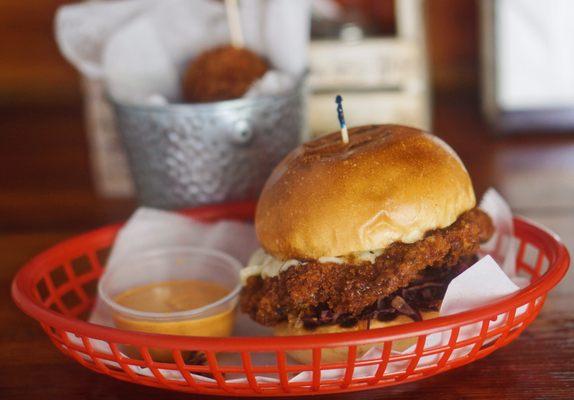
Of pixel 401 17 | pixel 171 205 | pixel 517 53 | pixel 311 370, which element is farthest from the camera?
pixel 517 53

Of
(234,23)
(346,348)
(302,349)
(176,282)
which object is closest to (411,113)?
(234,23)

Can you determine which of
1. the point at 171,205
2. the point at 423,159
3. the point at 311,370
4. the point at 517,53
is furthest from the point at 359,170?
the point at 517,53

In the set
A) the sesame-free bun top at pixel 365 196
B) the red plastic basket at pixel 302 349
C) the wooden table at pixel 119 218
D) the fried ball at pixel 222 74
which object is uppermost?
the fried ball at pixel 222 74

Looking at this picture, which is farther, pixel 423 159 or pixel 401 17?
pixel 401 17

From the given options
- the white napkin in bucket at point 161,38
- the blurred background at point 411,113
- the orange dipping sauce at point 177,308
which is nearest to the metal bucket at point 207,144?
the white napkin in bucket at point 161,38

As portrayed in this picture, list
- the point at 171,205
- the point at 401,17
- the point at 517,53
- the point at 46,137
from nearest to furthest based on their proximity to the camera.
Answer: the point at 171,205, the point at 401,17, the point at 517,53, the point at 46,137

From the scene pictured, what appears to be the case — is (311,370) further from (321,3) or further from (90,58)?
(321,3)

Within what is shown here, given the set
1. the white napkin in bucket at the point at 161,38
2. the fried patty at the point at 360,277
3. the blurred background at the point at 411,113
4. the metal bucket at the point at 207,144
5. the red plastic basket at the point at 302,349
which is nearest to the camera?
the red plastic basket at the point at 302,349

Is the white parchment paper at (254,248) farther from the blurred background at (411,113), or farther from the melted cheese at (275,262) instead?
the blurred background at (411,113)

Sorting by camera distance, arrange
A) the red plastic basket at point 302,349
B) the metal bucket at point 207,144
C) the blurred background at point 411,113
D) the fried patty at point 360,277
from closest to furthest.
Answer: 1. the red plastic basket at point 302,349
2. the fried patty at point 360,277
3. the metal bucket at point 207,144
4. the blurred background at point 411,113
